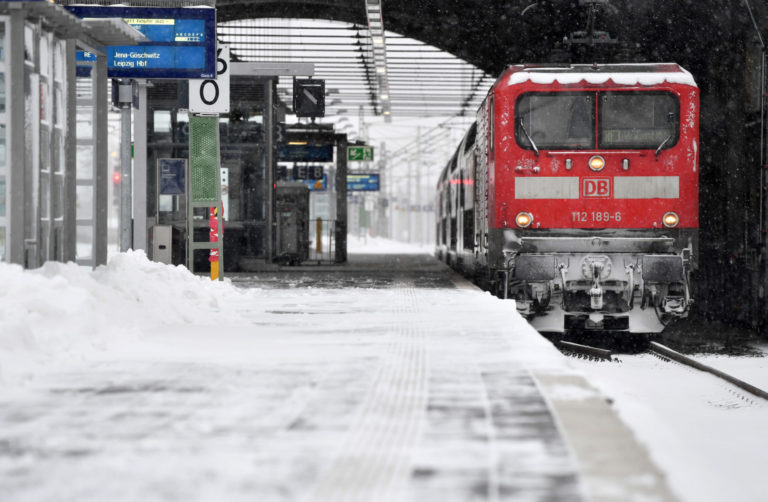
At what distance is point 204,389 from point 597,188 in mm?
7548

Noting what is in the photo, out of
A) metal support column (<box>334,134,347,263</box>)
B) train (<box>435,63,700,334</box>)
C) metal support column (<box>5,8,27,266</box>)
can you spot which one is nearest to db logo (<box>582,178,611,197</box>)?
train (<box>435,63,700,334</box>)

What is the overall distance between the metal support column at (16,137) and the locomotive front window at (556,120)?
6.13 meters

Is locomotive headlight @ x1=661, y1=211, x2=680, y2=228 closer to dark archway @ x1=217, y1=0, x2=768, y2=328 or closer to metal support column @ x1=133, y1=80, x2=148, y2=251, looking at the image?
dark archway @ x1=217, y1=0, x2=768, y2=328

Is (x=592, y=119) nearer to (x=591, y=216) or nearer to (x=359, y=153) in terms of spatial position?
(x=591, y=216)

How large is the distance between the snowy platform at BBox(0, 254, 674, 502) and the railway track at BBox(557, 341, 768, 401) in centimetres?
225

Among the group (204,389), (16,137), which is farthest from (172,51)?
(204,389)

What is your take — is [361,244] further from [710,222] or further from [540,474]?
[540,474]

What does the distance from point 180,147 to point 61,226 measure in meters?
11.3

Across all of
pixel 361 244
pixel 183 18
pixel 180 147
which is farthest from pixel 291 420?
pixel 361 244

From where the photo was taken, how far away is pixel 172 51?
1404 cm

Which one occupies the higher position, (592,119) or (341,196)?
(592,119)

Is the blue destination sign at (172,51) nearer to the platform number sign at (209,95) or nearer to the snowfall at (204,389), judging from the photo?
the platform number sign at (209,95)

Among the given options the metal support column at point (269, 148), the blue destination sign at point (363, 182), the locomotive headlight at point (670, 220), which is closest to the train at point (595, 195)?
the locomotive headlight at point (670, 220)

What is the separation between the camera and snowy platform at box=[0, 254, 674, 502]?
4.04m
